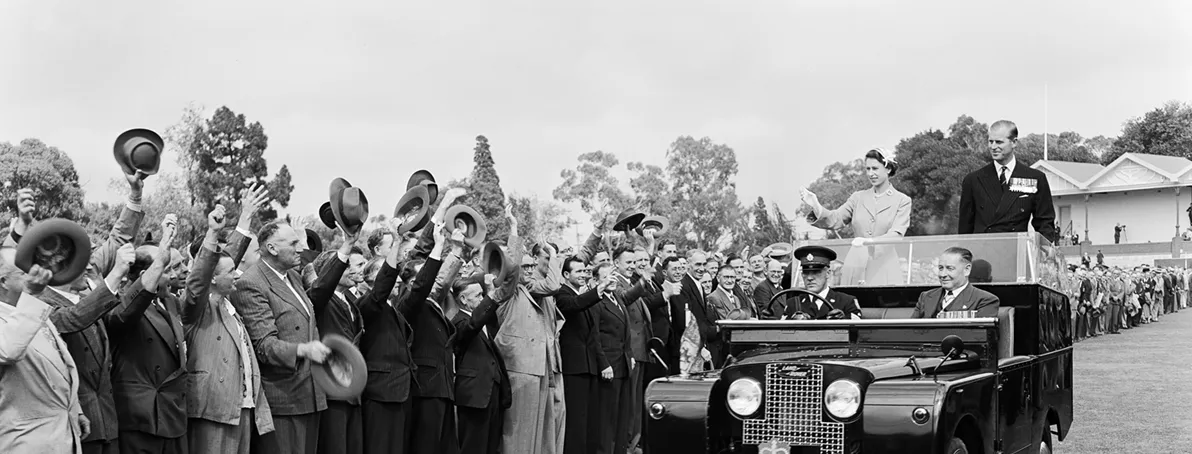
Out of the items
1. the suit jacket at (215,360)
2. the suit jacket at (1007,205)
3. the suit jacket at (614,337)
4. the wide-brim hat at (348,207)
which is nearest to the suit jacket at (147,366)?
the suit jacket at (215,360)

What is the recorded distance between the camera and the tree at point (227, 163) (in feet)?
103

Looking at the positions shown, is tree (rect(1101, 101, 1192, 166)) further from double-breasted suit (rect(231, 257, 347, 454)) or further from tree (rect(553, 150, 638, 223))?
double-breasted suit (rect(231, 257, 347, 454))

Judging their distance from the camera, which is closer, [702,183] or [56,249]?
[56,249]

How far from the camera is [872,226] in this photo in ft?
35.9

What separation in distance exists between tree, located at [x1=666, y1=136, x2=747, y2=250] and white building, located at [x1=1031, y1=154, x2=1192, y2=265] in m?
33.3

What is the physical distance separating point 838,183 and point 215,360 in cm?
6003

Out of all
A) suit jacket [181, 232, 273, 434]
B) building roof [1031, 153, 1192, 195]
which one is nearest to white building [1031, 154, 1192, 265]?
building roof [1031, 153, 1192, 195]

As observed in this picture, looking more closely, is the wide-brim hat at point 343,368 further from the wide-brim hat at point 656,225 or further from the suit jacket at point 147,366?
the wide-brim hat at point 656,225

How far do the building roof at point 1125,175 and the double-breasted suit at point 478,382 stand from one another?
69239 millimetres

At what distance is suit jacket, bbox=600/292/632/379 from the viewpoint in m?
11.4

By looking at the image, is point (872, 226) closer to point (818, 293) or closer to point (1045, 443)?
point (818, 293)

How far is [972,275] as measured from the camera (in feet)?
32.6

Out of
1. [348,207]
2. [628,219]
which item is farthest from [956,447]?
[628,219]

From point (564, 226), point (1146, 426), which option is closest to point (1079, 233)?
point (564, 226)
